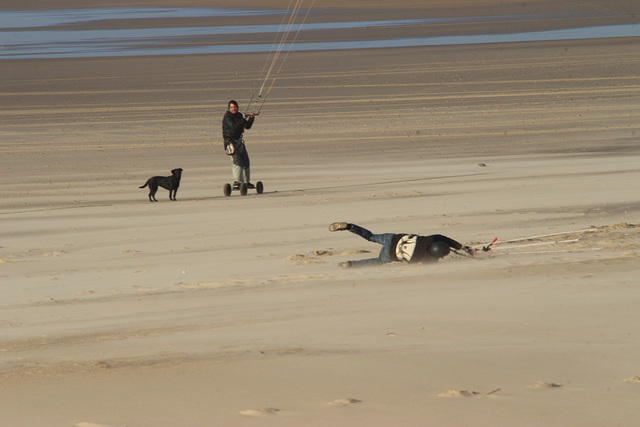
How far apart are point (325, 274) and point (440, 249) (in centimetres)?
96

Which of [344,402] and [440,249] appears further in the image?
[440,249]

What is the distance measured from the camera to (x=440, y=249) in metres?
7.72

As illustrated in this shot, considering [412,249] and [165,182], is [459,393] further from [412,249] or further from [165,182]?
[165,182]

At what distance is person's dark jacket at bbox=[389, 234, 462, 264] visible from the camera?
25.5 feet

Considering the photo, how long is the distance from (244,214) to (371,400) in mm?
7243

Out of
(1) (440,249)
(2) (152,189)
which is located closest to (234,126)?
(2) (152,189)

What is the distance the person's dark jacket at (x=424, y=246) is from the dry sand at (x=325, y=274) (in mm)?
131

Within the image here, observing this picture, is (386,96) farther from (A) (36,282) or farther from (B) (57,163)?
(A) (36,282)

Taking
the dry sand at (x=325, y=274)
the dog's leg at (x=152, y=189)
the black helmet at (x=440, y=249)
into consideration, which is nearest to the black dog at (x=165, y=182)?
the dog's leg at (x=152, y=189)

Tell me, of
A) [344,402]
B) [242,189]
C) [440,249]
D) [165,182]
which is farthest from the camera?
[242,189]

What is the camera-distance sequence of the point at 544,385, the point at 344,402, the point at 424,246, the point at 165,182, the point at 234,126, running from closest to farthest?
the point at 344,402
the point at 544,385
the point at 424,246
the point at 165,182
the point at 234,126

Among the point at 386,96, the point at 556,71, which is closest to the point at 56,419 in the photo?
the point at 386,96

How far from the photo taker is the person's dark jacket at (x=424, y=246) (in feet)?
25.5

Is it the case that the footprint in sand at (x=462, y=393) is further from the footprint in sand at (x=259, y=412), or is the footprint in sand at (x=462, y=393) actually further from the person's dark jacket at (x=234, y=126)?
the person's dark jacket at (x=234, y=126)
